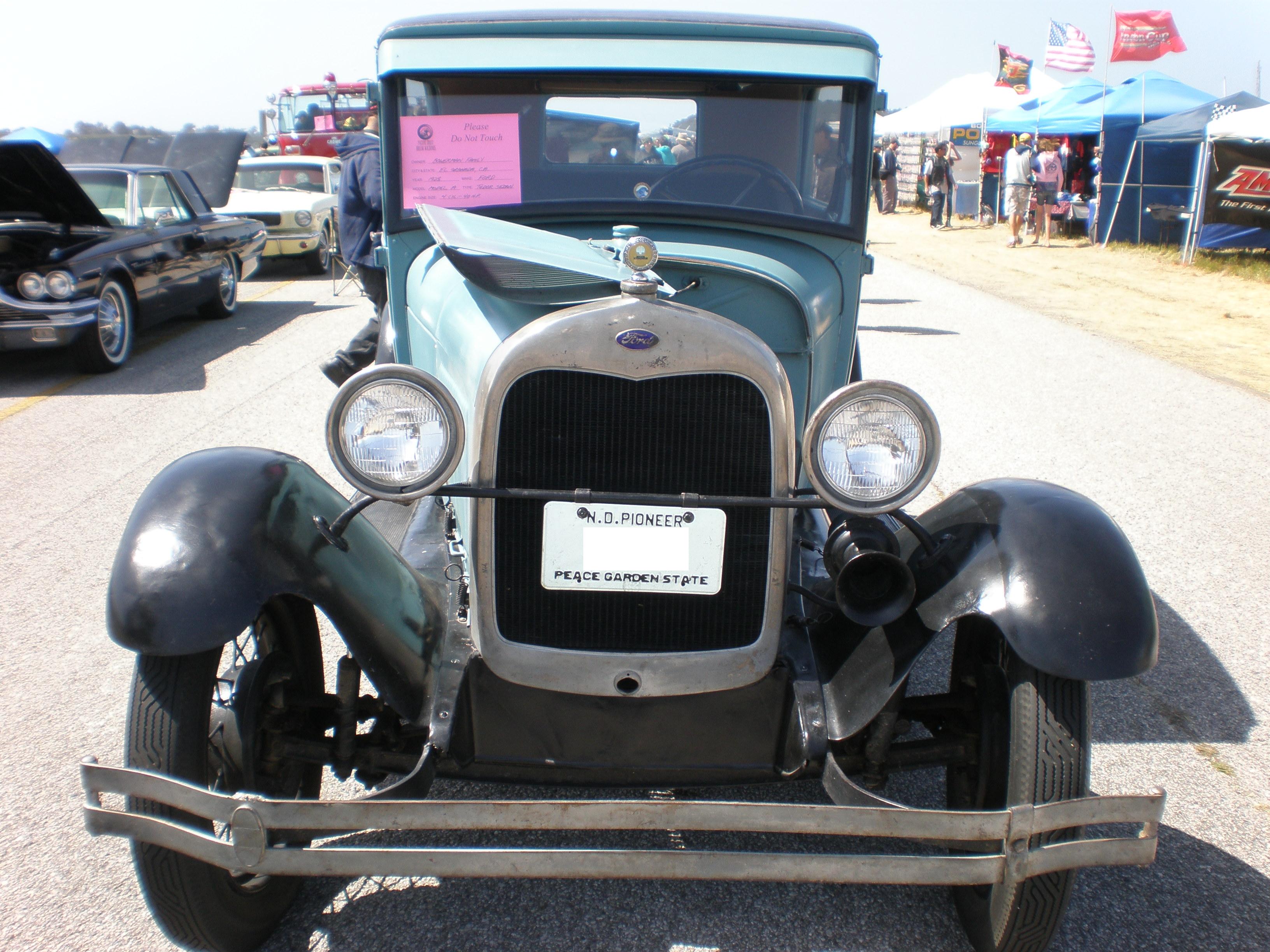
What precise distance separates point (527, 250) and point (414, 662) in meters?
0.95

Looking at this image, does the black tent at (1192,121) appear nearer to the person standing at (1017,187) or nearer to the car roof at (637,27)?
the person standing at (1017,187)

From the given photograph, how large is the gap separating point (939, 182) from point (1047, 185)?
3.93 m

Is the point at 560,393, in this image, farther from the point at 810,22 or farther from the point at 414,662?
the point at 810,22

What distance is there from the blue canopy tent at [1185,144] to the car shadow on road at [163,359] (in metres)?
13.0

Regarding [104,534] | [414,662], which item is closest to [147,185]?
[104,534]

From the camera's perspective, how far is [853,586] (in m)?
2.15

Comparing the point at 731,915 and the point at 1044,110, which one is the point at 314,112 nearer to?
the point at 1044,110

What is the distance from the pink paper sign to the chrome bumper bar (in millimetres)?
1952

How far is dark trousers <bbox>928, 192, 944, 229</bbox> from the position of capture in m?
22.8

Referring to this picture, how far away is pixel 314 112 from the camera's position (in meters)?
24.4

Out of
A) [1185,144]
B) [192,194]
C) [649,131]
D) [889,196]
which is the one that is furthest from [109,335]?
[889,196]

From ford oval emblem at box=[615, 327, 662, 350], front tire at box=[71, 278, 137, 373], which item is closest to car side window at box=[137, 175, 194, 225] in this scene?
front tire at box=[71, 278, 137, 373]

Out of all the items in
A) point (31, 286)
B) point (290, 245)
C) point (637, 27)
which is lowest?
point (290, 245)

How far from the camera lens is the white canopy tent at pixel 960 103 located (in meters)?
25.8
